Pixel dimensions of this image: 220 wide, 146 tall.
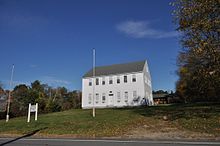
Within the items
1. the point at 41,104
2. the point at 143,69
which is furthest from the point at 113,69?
the point at 41,104

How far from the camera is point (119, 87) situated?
46906 millimetres

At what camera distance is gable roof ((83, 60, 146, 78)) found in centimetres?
4772

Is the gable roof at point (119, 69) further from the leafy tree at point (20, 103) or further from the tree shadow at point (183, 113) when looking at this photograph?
the tree shadow at point (183, 113)

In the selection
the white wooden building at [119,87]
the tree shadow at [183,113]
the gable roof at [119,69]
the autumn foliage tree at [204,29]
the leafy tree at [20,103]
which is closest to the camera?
the autumn foliage tree at [204,29]

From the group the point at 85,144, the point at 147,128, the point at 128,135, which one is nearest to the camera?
the point at 85,144

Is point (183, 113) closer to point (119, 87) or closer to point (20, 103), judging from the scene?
point (119, 87)

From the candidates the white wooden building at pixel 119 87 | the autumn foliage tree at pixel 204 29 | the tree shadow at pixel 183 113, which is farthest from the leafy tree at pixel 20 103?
the autumn foliage tree at pixel 204 29

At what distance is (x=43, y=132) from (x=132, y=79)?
3246 cm

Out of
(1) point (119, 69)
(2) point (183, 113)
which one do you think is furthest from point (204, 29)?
(1) point (119, 69)

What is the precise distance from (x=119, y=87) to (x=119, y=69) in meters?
Result: 4.69

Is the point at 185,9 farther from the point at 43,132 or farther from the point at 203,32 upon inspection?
the point at 43,132

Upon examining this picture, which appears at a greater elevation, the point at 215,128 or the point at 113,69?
the point at 113,69

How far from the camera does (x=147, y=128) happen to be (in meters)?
14.3

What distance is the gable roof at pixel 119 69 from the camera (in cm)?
4772
